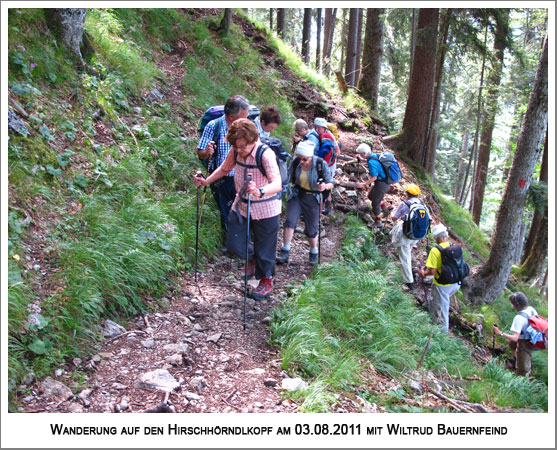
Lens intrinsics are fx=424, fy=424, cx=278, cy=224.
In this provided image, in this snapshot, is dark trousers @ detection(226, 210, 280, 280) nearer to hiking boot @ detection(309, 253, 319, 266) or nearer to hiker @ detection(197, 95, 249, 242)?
hiker @ detection(197, 95, 249, 242)

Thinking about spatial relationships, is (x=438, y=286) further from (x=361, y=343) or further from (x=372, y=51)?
(x=372, y=51)

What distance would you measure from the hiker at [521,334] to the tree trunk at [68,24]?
327 inches

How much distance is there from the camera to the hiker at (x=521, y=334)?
695cm

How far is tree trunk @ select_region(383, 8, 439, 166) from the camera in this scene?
12164mm

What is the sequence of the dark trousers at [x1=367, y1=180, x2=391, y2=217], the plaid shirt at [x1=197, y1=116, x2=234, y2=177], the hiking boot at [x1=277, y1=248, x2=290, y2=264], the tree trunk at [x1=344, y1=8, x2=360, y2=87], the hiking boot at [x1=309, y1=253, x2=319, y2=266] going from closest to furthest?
1. the plaid shirt at [x1=197, y1=116, x2=234, y2=177]
2. the hiking boot at [x1=277, y1=248, x2=290, y2=264]
3. the hiking boot at [x1=309, y1=253, x2=319, y2=266]
4. the dark trousers at [x1=367, y1=180, x2=391, y2=217]
5. the tree trunk at [x1=344, y1=8, x2=360, y2=87]

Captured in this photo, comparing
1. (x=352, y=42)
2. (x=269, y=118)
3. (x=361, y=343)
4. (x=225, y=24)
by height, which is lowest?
(x=361, y=343)

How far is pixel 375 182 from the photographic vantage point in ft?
29.4

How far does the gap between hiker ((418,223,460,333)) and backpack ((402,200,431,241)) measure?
0.19m

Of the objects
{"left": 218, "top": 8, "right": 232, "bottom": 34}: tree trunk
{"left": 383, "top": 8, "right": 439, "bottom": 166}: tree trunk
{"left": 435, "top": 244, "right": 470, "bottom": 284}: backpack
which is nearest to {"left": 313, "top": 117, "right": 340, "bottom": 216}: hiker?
{"left": 435, "top": 244, "right": 470, "bottom": 284}: backpack

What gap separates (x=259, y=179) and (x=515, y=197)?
22.4 ft

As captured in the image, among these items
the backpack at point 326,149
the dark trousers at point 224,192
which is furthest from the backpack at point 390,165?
the dark trousers at point 224,192

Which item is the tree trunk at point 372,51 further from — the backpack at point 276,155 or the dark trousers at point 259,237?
the dark trousers at point 259,237

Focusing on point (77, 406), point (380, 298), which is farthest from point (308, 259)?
point (77, 406)

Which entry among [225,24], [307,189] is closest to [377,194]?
[307,189]
